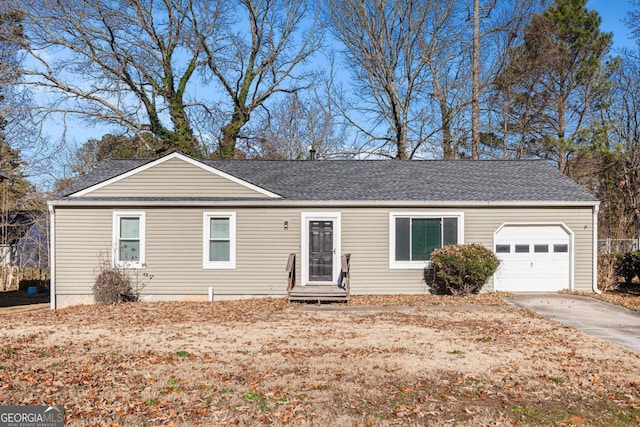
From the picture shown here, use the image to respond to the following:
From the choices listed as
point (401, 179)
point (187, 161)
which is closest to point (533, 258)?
point (401, 179)

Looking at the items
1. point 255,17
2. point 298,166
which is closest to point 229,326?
point 298,166

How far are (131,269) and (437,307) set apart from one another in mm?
8055

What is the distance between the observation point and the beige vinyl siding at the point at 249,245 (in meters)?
13.7

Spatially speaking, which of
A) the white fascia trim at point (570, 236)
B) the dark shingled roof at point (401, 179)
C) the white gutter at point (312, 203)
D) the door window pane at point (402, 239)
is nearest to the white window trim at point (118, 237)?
the white gutter at point (312, 203)

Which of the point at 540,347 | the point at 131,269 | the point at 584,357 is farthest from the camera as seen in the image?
the point at 131,269

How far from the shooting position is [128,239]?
1374cm

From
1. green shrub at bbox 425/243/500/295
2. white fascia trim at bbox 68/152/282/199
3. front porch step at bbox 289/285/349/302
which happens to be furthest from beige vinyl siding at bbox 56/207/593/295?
front porch step at bbox 289/285/349/302

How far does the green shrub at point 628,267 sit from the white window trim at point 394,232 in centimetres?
648

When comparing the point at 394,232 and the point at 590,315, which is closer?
the point at 590,315

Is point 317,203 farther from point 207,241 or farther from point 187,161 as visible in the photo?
point 187,161

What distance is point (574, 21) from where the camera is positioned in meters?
24.8

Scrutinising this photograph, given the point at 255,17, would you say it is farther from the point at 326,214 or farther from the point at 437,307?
the point at 437,307

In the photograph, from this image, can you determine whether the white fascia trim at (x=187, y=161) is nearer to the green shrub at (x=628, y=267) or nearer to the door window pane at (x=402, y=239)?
the door window pane at (x=402, y=239)

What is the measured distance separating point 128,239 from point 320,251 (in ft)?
17.1
